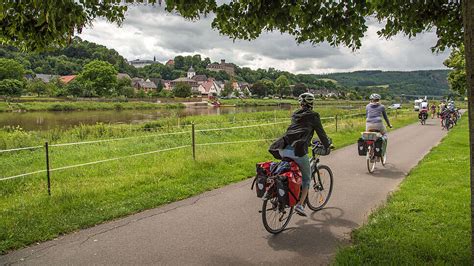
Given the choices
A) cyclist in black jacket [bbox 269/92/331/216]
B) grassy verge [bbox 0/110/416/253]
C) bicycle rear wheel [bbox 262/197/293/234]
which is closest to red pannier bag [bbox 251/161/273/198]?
bicycle rear wheel [bbox 262/197/293/234]

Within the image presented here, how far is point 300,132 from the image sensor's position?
17.6 ft

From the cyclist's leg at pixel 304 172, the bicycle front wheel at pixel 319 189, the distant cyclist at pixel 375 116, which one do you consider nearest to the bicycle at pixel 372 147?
the distant cyclist at pixel 375 116

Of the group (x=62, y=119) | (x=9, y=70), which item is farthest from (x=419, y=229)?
(x=9, y=70)

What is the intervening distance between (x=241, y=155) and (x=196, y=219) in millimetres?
6007

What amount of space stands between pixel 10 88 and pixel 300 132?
75934 mm

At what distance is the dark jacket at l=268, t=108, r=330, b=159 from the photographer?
211 inches

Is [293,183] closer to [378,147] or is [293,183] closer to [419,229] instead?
[419,229]

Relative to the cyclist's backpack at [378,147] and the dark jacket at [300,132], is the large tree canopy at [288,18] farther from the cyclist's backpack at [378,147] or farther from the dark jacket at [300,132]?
the cyclist's backpack at [378,147]

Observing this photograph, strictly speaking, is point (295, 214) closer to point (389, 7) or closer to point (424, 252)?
point (424, 252)

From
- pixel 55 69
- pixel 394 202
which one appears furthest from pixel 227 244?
pixel 55 69

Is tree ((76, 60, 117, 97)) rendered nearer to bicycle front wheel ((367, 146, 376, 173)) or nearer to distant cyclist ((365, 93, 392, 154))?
distant cyclist ((365, 93, 392, 154))

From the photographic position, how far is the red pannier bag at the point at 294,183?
208 inches

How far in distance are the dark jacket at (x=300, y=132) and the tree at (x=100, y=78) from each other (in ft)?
287

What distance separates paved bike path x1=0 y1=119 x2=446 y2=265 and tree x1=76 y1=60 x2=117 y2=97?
8611 centimetres
